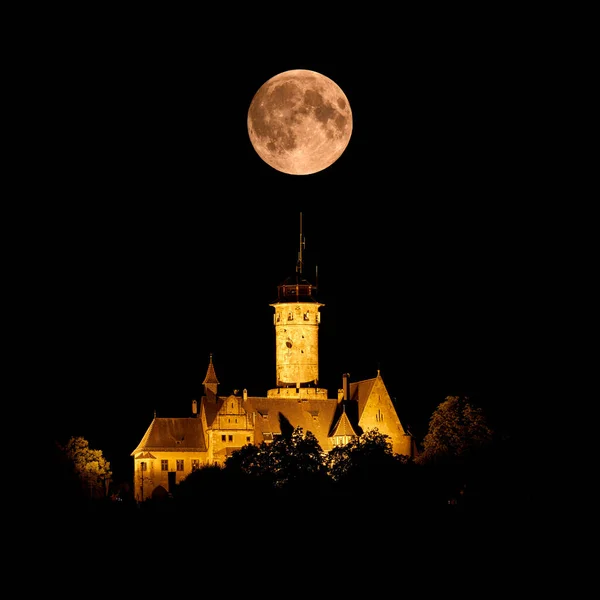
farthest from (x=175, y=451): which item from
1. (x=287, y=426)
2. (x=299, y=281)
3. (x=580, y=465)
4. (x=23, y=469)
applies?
(x=580, y=465)

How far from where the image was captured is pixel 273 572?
171 ft

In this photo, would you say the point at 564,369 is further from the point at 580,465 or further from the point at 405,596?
the point at 405,596

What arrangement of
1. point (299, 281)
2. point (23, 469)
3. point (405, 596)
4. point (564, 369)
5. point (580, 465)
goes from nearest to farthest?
point (405, 596), point (580, 465), point (23, 469), point (564, 369), point (299, 281)

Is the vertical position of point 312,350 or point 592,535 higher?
point 312,350

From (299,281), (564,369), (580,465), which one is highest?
(299,281)

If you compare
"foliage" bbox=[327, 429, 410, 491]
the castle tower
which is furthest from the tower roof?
"foliage" bbox=[327, 429, 410, 491]

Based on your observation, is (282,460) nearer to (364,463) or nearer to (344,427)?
(364,463)

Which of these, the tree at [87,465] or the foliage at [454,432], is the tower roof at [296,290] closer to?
the tree at [87,465]

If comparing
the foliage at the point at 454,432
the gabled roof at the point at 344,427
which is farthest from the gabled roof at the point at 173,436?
the foliage at the point at 454,432

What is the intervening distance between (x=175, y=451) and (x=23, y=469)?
1457 inches

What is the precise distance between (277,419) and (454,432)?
29.7m

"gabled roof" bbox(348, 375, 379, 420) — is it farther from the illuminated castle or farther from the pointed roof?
the pointed roof

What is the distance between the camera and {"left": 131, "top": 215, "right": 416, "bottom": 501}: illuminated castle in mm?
110750

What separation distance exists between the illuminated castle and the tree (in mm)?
9566
